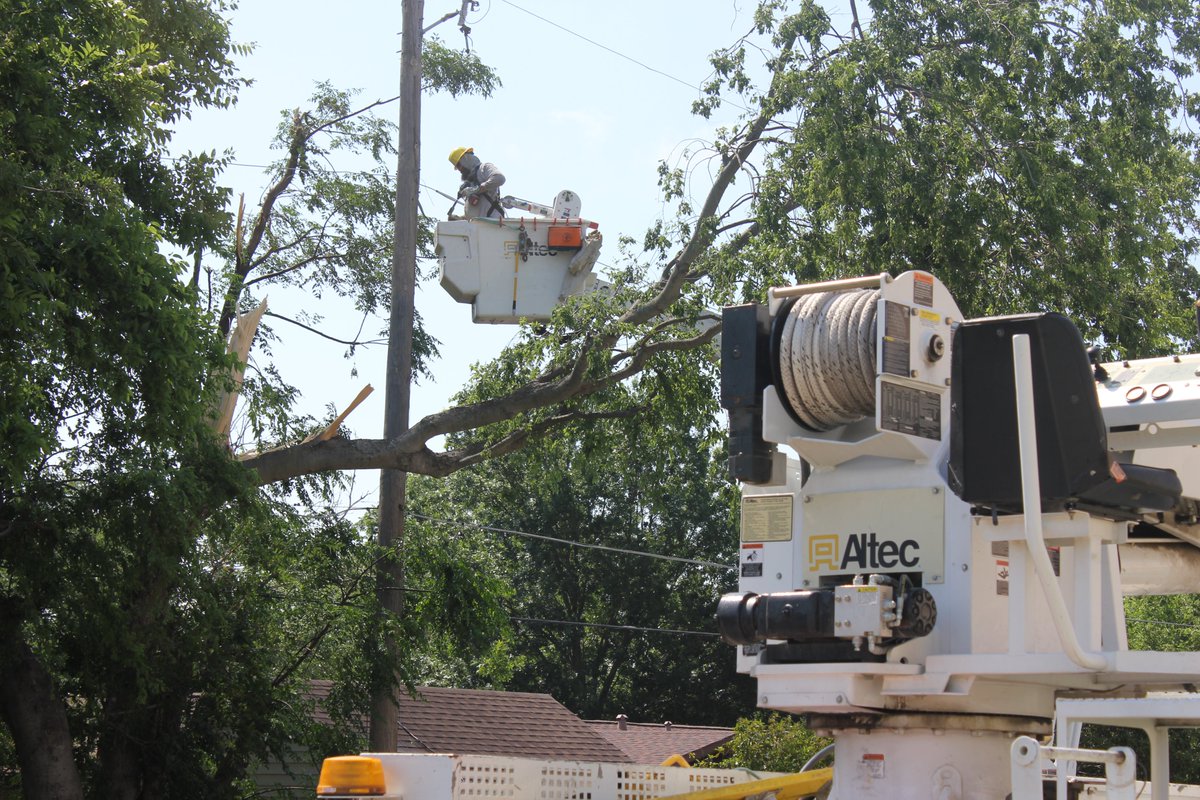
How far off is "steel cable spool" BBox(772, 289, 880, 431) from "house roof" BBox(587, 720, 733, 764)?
2451 cm

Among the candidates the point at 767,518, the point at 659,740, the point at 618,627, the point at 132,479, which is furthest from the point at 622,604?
the point at 767,518

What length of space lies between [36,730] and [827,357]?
8956mm

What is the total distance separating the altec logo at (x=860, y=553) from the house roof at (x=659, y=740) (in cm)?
2447

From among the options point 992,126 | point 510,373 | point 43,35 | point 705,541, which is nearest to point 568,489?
point 705,541

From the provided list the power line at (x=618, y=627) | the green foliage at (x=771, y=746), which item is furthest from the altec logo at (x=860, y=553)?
the power line at (x=618, y=627)

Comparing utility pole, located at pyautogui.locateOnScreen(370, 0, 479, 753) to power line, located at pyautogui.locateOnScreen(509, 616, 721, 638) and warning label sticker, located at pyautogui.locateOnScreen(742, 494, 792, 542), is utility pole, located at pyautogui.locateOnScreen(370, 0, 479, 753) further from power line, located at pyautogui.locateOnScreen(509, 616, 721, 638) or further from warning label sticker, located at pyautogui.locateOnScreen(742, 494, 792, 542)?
power line, located at pyautogui.locateOnScreen(509, 616, 721, 638)

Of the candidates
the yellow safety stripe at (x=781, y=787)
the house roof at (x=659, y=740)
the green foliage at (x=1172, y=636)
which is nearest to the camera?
the yellow safety stripe at (x=781, y=787)

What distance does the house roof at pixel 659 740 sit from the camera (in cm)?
2991

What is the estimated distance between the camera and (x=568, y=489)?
46.7 metres

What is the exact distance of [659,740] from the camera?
31.5 metres

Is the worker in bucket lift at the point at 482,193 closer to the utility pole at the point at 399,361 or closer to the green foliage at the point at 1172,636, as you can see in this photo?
the utility pole at the point at 399,361

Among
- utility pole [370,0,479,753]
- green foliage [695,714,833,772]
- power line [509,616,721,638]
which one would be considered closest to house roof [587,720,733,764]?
green foliage [695,714,833,772]

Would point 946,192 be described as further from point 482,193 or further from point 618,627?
point 618,627

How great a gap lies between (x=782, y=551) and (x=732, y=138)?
37.1ft
